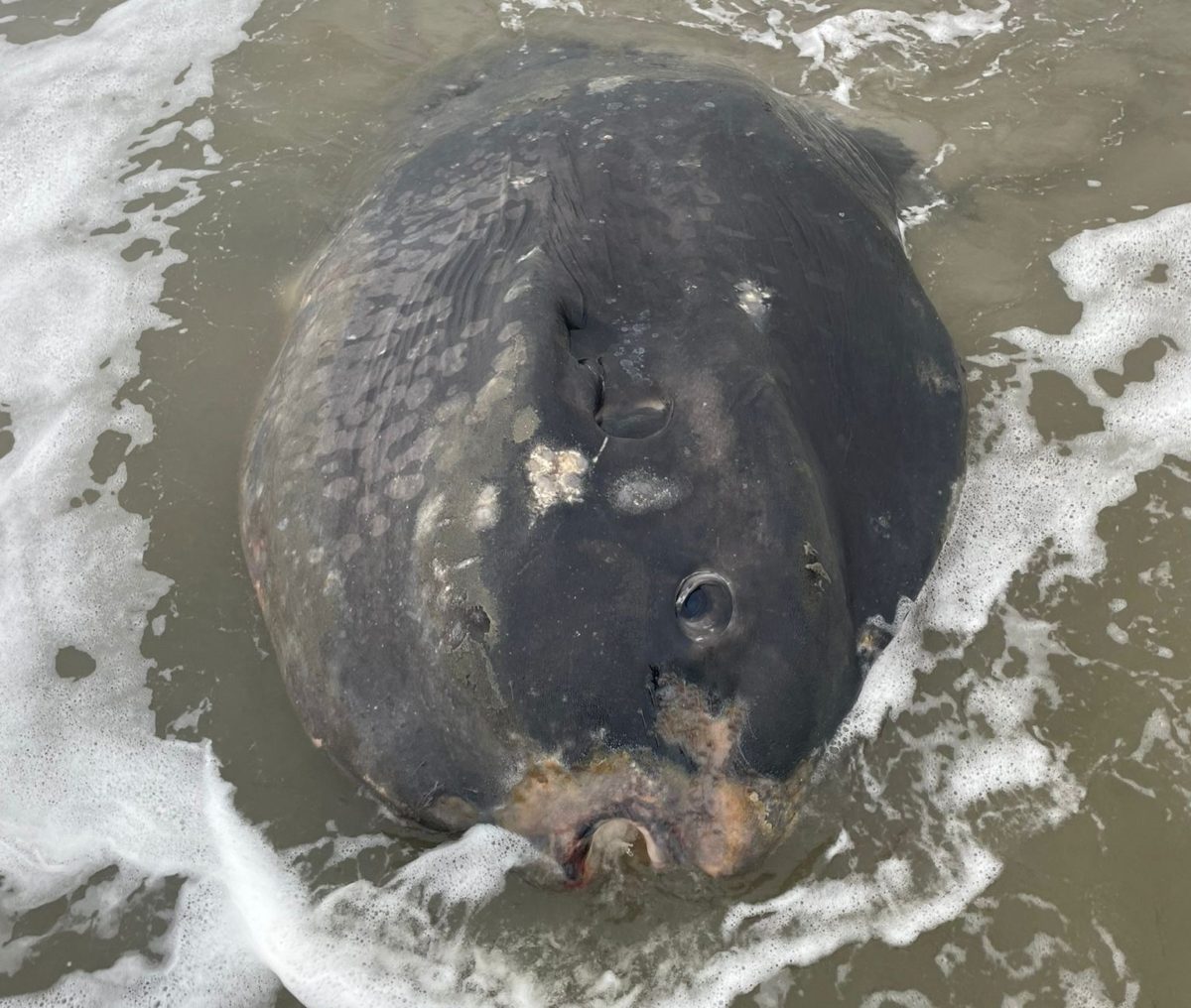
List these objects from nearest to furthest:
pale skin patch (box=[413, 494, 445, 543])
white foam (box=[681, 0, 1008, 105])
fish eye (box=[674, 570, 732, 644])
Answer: fish eye (box=[674, 570, 732, 644]) < pale skin patch (box=[413, 494, 445, 543]) < white foam (box=[681, 0, 1008, 105])

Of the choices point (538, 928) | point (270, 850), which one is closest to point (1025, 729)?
point (538, 928)

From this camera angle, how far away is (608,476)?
2.41m

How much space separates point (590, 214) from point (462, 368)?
74cm

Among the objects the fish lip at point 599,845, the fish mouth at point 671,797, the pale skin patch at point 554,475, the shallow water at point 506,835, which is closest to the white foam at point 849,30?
the shallow water at point 506,835

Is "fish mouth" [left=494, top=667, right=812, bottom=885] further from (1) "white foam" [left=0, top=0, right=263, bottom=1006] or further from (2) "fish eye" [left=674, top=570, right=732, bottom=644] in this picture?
(1) "white foam" [left=0, top=0, right=263, bottom=1006]

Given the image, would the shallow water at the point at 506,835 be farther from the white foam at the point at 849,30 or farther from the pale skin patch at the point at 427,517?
the pale skin patch at the point at 427,517

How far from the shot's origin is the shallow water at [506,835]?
2.54 m

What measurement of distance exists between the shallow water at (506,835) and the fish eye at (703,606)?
735 mm

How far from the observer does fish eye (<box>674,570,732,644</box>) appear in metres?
2.34

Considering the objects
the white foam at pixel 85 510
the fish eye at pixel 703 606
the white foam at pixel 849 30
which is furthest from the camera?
the white foam at pixel 849 30

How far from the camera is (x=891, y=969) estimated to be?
8.14 ft

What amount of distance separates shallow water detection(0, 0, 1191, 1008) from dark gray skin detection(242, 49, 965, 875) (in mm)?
250

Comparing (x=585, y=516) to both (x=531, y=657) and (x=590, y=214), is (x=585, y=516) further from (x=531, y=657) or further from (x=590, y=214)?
(x=590, y=214)

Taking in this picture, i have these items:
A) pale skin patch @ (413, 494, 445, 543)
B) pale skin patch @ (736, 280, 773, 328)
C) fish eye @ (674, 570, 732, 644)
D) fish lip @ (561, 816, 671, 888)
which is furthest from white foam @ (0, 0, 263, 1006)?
pale skin patch @ (736, 280, 773, 328)
